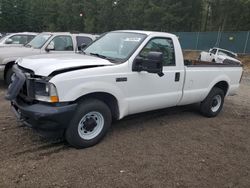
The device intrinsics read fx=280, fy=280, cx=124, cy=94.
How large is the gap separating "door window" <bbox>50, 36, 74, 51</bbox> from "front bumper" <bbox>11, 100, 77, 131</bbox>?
536 centimetres

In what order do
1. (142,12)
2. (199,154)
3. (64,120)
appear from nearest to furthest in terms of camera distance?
(64,120) < (199,154) < (142,12)

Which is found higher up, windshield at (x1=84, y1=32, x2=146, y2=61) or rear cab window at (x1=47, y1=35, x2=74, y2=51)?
windshield at (x1=84, y1=32, x2=146, y2=61)

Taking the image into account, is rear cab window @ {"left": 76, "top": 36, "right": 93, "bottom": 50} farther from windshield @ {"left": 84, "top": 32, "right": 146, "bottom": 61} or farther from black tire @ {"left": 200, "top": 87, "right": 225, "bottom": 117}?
black tire @ {"left": 200, "top": 87, "right": 225, "bottom": 117}

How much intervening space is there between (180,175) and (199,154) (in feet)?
2.84

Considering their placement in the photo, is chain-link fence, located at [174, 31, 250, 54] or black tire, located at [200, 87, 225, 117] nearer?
black tire, located at [200, 87, 225, 117]

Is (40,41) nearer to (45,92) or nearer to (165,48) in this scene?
(165,48)

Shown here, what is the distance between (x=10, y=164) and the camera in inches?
151

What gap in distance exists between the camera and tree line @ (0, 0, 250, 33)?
38406 millimetres

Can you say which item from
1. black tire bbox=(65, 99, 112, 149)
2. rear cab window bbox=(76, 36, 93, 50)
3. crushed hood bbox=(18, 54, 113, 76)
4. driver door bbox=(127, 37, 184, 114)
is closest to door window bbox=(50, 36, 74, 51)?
rear cab window bbox=(76, 36, 93, 50)

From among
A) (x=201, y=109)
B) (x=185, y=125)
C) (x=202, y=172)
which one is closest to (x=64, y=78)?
(x=202, y=172)

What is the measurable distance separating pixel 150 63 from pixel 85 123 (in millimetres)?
1432

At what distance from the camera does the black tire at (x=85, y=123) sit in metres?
4.22

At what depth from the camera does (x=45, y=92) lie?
159 inches

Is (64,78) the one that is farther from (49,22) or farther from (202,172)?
(49,22)
